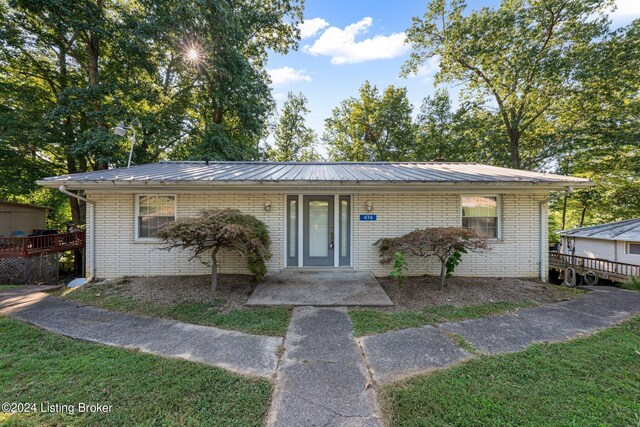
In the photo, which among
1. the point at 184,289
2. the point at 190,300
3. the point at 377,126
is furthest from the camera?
the point at 377,126

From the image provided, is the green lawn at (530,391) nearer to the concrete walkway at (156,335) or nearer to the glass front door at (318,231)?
the concrete walkway at (156,335)

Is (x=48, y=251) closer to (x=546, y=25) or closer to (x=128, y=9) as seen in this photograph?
(x=128, y=9)

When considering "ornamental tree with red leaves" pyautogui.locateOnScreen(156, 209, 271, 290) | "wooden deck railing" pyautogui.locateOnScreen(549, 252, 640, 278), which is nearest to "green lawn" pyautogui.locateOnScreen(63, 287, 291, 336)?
"ornamental tree with red leaves" pyautogui.locateOnScreen(156, 209, 271, 290)

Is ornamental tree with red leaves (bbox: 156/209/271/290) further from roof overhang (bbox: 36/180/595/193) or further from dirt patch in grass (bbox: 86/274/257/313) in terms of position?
roof overhang (bbox: 36/180/595/193)

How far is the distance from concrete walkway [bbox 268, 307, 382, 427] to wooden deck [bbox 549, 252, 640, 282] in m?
9.78

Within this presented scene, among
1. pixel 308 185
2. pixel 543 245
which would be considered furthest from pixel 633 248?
pixel 308 185

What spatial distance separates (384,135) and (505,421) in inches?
763

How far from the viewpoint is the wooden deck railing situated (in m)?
8.67

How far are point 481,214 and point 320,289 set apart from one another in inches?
191

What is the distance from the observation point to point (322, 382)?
2.49 metres

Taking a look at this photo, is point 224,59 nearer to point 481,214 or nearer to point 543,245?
point 481,214

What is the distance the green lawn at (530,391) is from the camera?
206cm

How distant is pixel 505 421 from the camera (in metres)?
2.03

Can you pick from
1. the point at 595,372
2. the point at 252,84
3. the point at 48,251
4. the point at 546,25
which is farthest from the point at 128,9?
the point at 546,25
